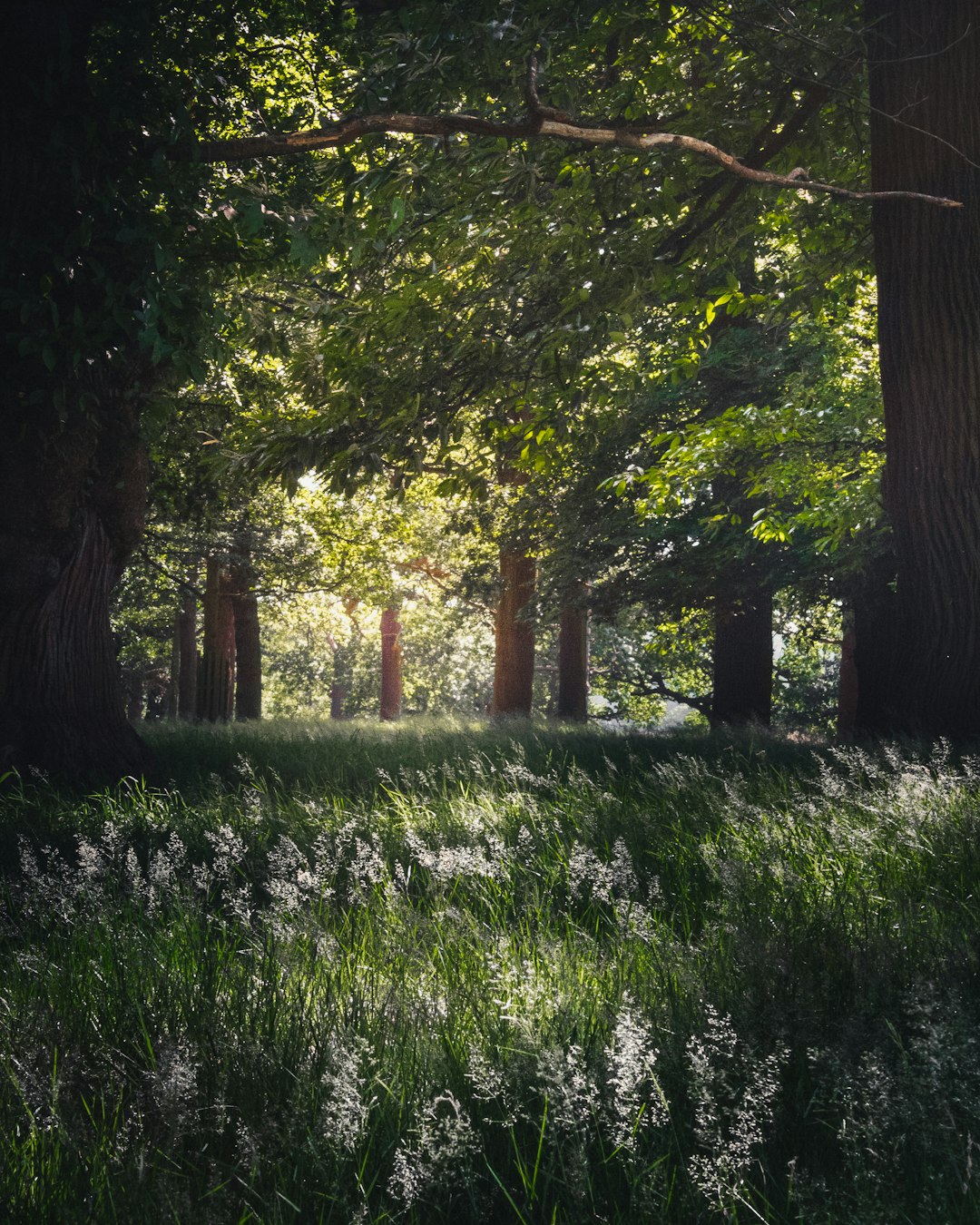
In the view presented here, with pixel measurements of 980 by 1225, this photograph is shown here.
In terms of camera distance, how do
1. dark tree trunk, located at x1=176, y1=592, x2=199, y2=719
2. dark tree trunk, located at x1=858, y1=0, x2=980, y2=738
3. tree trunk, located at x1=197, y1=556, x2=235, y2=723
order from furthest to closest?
dark tree trunk, located at x1=176, y1=592, x2=199, y2=719, tree trunk, located at x1=197, y1=556, x2=235, y2=723, dark tree trunk, located at x1=858, y1=0, x2=980, y2=738

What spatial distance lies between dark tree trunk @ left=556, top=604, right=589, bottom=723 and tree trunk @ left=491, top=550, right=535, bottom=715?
100 centimetres

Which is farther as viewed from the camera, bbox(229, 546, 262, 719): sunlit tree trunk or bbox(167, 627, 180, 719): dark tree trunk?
bbox(167, 627, 180, 719): dark tree trunk

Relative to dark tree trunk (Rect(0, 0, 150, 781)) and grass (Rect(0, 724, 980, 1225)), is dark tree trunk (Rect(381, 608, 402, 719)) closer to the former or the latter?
dark tree trunk (Rect(0, 0, 150, 781))

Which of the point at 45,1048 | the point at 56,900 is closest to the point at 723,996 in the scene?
the point at 45,1048

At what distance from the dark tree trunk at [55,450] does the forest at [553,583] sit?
0.12 ft

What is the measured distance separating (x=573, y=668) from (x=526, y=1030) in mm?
20290

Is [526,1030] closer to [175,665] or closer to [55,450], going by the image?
[55,450]

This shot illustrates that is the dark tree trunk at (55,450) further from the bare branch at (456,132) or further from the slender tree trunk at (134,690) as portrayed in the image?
the slender tree trunk at (134,690)

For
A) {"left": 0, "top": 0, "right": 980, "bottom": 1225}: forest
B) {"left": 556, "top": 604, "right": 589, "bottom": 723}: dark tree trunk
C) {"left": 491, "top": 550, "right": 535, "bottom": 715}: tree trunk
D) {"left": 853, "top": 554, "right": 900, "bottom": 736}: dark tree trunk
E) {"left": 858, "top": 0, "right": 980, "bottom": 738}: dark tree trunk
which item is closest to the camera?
{"left": 0, "top": 0, "right": 980, "bottom": 1225}: forest

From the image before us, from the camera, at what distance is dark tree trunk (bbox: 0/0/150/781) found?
22.2 feet

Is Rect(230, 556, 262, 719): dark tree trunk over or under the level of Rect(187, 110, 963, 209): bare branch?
under

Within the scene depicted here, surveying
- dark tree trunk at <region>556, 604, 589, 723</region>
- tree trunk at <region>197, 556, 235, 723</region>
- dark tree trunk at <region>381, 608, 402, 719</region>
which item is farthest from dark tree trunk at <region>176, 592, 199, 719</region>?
dark tree trunk at <region>381, 608, 402, 719</region>

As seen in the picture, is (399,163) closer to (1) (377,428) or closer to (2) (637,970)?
(1) (377,428)

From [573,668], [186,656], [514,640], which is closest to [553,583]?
[514,640]
